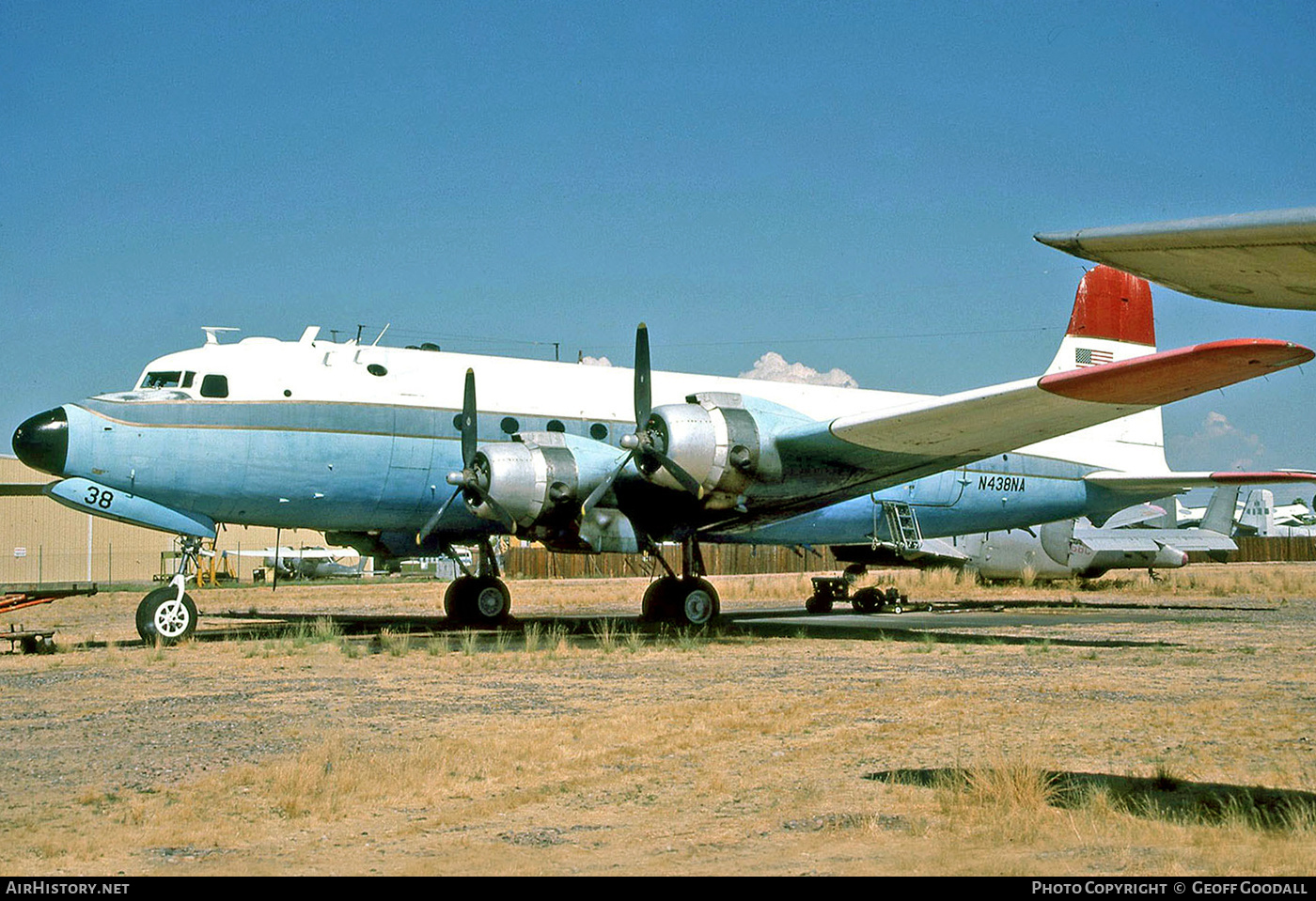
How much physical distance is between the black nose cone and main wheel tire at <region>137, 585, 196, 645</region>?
6.54 ft

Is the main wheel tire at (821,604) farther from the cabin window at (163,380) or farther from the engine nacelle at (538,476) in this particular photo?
the cabin window at (163,380)

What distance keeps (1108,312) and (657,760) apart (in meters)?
19.3

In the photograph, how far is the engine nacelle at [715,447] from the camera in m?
15.1

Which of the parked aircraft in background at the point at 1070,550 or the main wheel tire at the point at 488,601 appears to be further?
the parked aircraft in background at the point at 1070,550

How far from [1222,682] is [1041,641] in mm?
4653

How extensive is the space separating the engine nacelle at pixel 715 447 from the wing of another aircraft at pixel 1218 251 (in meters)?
11.1

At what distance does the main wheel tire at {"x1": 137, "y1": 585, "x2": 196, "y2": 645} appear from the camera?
1497 centimetres

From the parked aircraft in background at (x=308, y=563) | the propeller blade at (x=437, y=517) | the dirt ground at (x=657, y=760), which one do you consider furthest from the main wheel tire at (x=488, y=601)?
the parked aircraft in background at (x=308, y=563)

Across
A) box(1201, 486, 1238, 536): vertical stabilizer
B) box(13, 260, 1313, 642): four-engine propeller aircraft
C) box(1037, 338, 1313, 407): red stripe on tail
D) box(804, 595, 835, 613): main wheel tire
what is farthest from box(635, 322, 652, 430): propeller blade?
box(1201, 486, 1238, 536): vertical stabilizer

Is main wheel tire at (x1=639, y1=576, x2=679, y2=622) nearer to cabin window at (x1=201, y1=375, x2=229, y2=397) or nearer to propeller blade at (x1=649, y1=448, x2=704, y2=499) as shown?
propeller blade at (x1=649, y1=448, x2=704, y2=499)

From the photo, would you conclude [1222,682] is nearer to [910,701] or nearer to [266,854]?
[910,701]

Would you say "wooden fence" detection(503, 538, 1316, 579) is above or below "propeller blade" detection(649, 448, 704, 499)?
below

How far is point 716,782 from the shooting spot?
6727 millimetres
